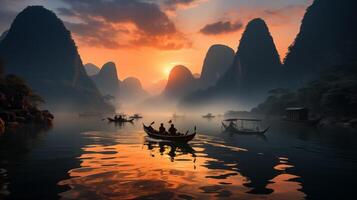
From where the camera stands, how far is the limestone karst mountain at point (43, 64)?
174m

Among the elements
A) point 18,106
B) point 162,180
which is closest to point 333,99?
point 18,106

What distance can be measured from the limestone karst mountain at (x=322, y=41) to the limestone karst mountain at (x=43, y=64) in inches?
4066

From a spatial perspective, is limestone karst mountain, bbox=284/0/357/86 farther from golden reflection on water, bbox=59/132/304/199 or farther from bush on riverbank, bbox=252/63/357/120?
golden reflection on water, bbox=59/132/304/199

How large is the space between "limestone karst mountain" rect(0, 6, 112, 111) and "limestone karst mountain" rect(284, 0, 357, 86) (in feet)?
339

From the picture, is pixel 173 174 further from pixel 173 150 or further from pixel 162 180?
pixel 173 150

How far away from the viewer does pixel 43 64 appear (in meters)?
188

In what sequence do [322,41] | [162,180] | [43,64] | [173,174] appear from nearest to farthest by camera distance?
1. [162,180]
2. [173,174]
3. [322,41]
4. [43,64]

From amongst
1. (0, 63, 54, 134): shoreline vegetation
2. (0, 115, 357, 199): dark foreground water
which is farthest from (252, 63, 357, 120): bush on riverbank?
(0, 63, 54, 134): shoreline vegetation

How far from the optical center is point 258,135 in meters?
42.2

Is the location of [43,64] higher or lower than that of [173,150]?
higher

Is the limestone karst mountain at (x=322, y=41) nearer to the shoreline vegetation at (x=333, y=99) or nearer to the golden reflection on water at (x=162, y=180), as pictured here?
the shoreline vegetation at (x=333, y=99)

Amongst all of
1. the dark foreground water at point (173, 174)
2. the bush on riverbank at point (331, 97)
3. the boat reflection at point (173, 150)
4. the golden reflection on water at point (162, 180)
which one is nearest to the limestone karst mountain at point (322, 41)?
the bush on riverbank at point (331, 97)

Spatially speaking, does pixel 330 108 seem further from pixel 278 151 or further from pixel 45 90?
pixel 45 90

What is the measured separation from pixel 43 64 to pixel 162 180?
189837 millimetres
